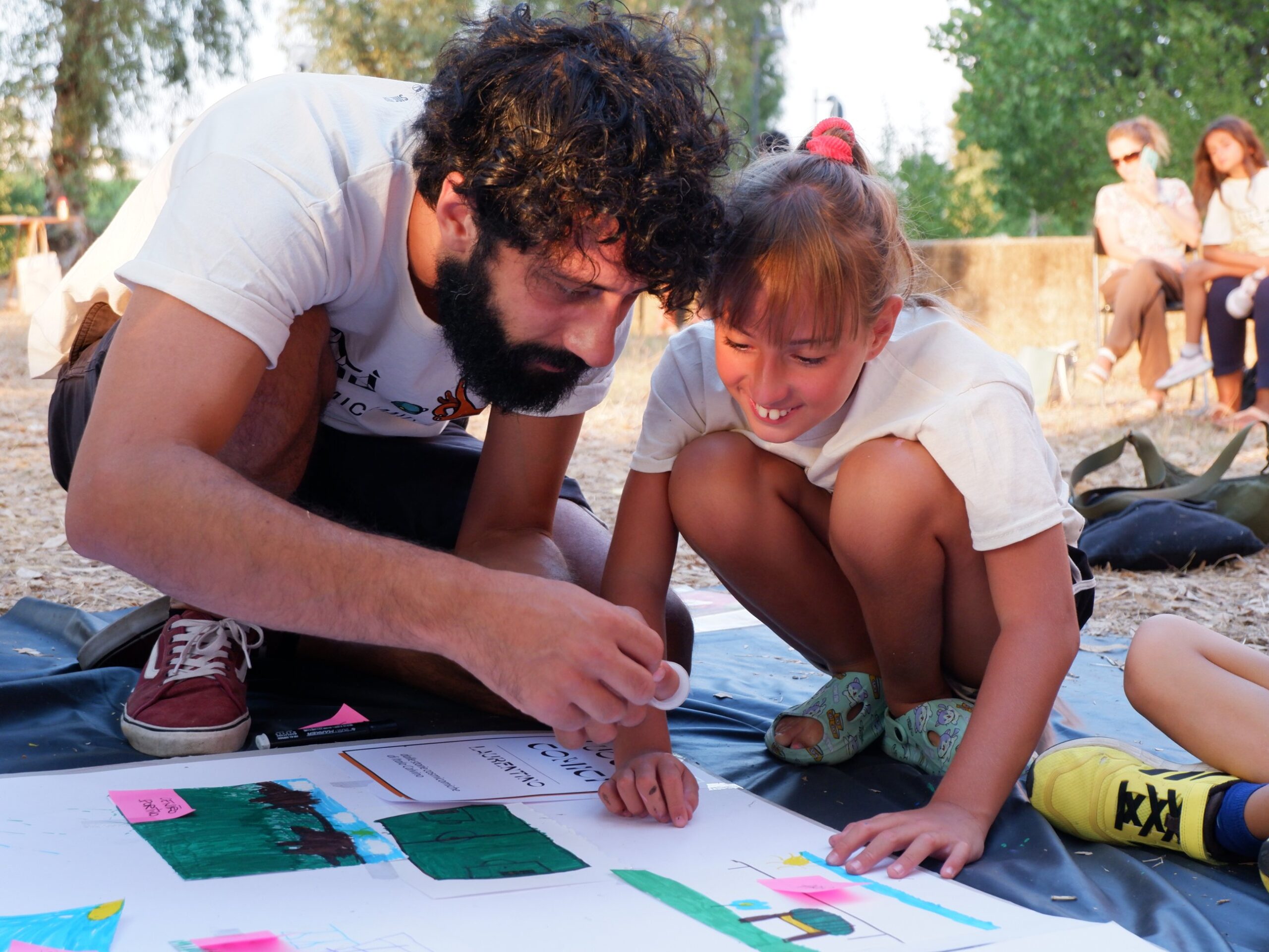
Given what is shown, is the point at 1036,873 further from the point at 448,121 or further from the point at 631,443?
the point at 631,443

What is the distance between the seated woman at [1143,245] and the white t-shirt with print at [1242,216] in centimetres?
29

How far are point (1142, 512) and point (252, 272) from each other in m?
2.15

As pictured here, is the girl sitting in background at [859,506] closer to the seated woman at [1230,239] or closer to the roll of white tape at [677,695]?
the roll of white tape at [677,695]

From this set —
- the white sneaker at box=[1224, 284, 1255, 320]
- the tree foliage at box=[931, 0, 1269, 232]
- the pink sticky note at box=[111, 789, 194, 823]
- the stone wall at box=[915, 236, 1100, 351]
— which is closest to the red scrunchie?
the pink sticky note at box=[111, 789, 194, 823]

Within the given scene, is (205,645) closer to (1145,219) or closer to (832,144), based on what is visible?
(832,144)

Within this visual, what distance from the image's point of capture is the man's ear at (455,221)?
1.32 metres

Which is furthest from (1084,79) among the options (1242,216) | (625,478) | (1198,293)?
(625,478)

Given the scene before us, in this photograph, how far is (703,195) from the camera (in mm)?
1277

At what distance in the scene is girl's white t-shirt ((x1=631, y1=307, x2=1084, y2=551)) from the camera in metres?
1.25

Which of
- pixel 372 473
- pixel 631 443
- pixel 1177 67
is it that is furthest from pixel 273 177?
pixel 1177 67

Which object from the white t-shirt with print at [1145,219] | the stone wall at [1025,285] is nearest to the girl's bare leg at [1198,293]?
the white t-shirt with print at [1145,219]

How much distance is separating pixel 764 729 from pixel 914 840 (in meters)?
0.51

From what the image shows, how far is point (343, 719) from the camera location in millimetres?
Answer: 1495

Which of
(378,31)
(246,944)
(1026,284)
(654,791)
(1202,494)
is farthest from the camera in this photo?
(378,31)
